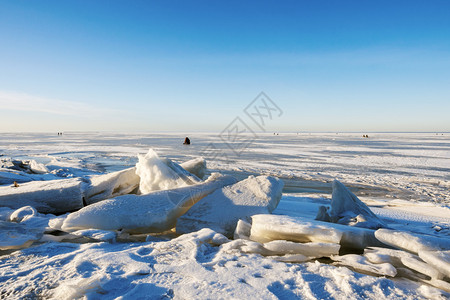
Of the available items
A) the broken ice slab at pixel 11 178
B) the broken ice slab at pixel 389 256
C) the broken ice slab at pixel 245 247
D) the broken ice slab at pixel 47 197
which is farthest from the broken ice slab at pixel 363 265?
the broken ice slab at pixel 11 178

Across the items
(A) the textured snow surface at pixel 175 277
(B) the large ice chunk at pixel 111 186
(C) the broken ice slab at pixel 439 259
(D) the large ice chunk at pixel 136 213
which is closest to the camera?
(A) the textured snow surface at pixel 175 277

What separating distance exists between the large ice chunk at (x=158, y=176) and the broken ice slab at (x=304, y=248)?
210 cm

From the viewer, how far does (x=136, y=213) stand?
10.5 feet

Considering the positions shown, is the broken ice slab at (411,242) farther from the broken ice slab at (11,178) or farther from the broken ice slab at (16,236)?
the broken ice slab at (11,178)

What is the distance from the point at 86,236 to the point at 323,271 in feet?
7.53

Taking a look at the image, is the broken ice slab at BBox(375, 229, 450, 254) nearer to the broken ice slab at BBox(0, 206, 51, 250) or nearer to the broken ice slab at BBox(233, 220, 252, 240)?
the broken ice slab at BBox(233, 220, 252, 240)

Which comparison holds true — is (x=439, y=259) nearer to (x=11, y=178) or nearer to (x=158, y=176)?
(x=158, y=176)

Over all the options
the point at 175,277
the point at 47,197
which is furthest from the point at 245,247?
the point at 47,197

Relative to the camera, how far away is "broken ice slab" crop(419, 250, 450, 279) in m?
1.90

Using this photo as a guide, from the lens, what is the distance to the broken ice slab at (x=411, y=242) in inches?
86.4

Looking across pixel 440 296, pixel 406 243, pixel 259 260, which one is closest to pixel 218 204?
pixel 259 260

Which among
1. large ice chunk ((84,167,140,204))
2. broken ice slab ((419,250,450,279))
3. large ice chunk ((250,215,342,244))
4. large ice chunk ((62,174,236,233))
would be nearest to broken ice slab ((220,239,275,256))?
large ice chunk ((250,215,342,244))

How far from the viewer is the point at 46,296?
1.71 m

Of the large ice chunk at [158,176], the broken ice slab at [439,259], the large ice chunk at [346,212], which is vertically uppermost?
the large ice chunk at [158,176]
